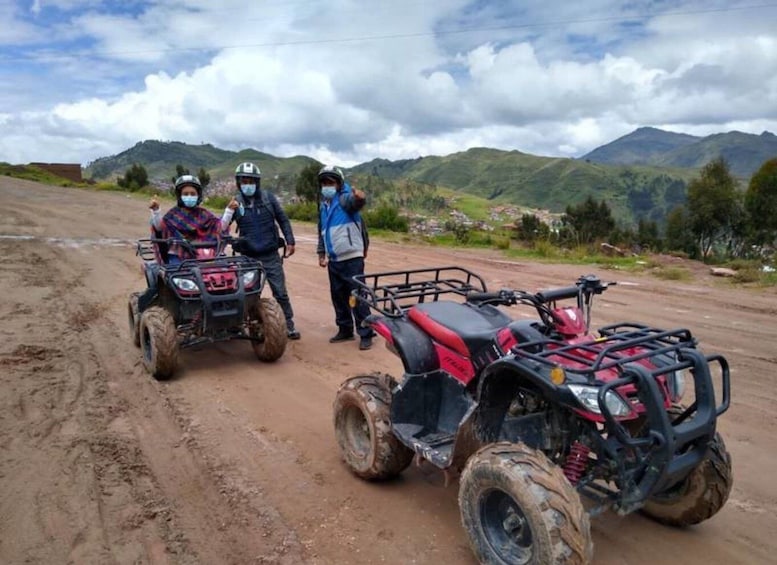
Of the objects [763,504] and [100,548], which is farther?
[763,504]

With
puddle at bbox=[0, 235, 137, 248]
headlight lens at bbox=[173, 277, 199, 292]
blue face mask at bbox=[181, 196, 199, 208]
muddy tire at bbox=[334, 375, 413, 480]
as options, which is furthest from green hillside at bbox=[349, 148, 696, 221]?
muddy tire at bbox=[334, 375, 413, 480]

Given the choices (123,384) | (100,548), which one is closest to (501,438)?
(100,548)

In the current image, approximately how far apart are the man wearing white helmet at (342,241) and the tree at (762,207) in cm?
2447

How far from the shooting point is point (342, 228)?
7.08 metres

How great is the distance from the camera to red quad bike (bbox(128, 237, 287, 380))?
6.10 m

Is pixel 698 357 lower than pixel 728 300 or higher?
higher

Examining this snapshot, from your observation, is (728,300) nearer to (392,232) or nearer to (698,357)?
(698,357)

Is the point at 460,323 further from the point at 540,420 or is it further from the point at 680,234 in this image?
the point at 680,234

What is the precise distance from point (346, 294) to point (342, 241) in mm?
747

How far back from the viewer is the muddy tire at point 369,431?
383 centimetres

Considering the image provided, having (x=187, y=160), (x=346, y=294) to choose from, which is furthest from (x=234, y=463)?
(x=187, y=160)

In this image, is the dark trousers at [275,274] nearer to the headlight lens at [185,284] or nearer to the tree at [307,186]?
the headlight lens at [185,284]

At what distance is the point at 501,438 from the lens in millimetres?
3314

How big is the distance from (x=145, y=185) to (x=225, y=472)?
144 ft
